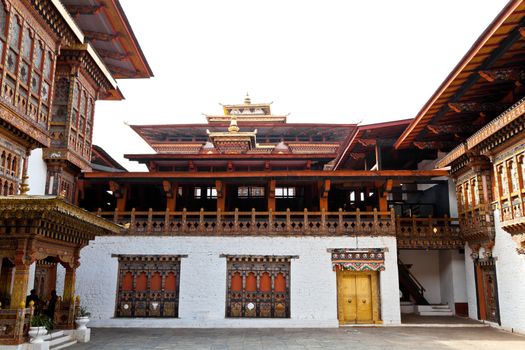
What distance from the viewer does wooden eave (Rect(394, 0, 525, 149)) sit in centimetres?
1172

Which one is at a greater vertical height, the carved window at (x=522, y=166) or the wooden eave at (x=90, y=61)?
the wooden eave at (x=90, y=61)

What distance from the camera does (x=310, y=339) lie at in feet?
45.5

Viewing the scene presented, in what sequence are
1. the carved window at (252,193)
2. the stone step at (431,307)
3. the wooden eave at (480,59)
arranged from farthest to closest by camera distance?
the carved window at (252,193)
the stone step at (431,307)
the wooden eave at (480,59)

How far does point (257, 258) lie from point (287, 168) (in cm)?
714

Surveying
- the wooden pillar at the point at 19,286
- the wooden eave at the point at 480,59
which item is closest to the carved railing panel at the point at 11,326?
the wooden pillar at the point at 19,286

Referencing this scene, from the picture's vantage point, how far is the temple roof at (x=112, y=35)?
1566 cm

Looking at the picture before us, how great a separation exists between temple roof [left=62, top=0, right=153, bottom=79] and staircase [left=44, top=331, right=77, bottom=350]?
1024 centimetres

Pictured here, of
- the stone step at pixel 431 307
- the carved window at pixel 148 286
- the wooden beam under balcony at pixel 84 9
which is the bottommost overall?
the stone step at pixel 431 307

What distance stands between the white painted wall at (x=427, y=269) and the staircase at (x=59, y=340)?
14677 millimetres

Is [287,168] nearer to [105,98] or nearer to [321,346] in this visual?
[105,98]

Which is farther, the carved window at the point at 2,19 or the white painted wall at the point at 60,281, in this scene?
the white painted wall at the point at 60,281

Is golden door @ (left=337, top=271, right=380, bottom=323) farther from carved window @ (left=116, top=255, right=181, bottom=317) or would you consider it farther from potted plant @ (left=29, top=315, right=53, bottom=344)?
potted plant @ (left=29, top=315, right=53, bottom=344)

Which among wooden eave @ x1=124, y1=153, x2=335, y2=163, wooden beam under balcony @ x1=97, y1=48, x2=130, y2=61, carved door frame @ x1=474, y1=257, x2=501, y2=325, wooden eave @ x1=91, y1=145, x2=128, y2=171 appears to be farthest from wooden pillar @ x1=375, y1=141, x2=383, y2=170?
wooden eave @ x1=91, y1=145, x2=128, y2=171

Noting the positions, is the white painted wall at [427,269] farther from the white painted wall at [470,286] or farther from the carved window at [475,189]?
the carved window at [475,189]
